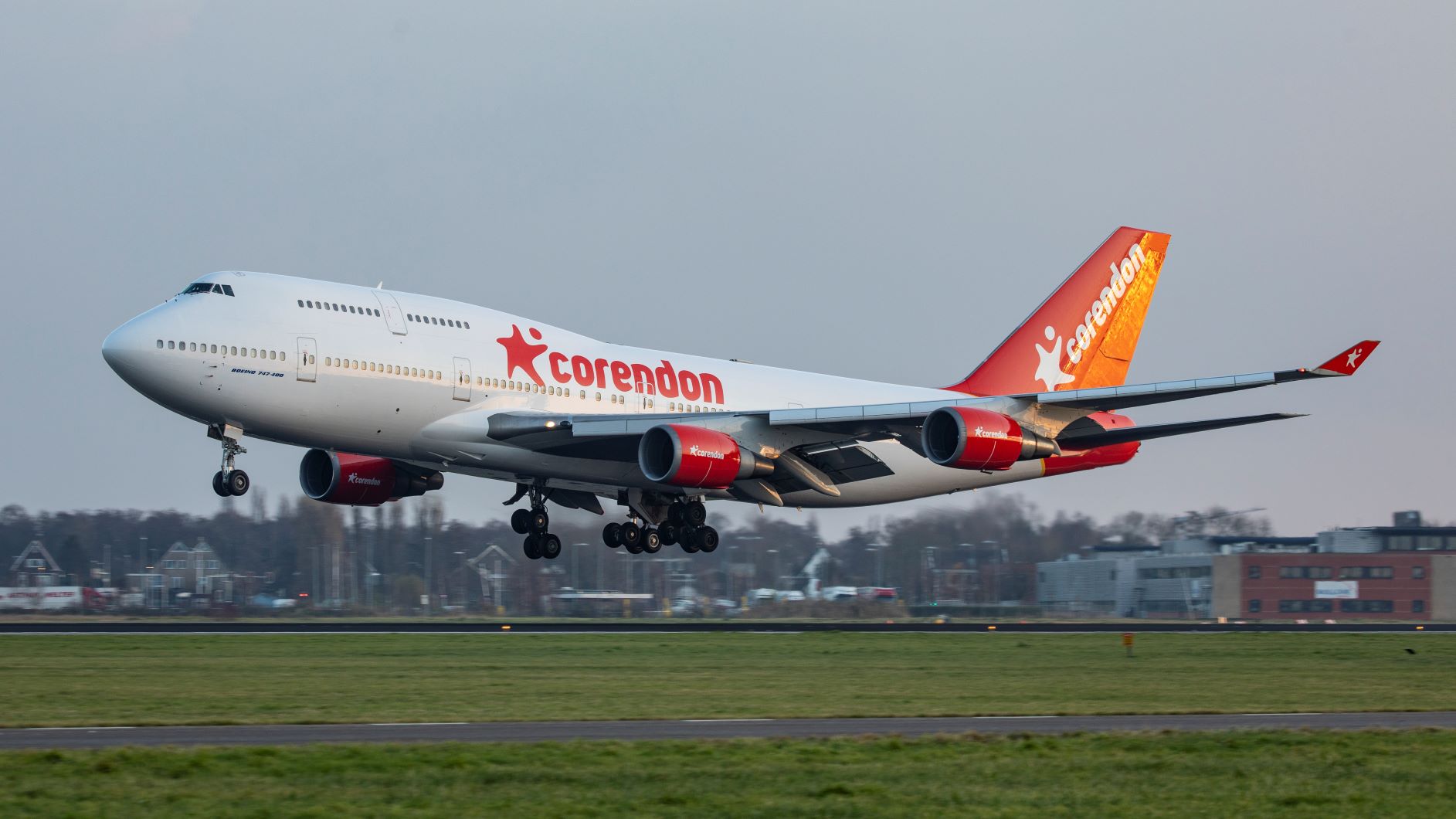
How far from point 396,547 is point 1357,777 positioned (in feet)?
211

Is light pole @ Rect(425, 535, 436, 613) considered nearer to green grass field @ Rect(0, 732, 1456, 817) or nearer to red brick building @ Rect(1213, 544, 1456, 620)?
red brick building @ Rect(1213, 544, 1456, 620)

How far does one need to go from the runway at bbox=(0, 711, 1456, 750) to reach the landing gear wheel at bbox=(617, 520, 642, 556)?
2036 centimetres

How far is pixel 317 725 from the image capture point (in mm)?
21141

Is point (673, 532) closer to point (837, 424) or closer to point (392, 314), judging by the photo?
point (837, 424)

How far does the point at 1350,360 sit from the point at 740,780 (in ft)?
68.8

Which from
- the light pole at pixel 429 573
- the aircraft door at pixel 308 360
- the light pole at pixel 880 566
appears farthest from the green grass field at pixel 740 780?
the light pole at pixel 880 566

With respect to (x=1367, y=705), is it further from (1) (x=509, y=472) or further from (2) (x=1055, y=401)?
(1) (x=509, y=472)

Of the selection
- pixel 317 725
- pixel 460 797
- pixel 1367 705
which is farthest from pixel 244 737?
pixel 1367 705

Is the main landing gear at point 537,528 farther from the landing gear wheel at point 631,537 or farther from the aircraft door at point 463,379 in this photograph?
the aircraft door at point 463,379

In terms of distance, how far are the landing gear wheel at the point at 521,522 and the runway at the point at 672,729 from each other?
22393 mm

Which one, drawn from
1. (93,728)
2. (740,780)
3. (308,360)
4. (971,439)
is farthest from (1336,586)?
(93,728)

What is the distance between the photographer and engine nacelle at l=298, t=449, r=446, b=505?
42000 mm

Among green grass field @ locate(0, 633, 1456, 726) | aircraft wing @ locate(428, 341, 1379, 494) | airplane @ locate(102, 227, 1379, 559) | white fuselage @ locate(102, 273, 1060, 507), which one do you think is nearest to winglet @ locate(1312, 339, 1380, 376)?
airplane @ locate(102, 227, 1379, 559)

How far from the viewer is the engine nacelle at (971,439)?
122ft
